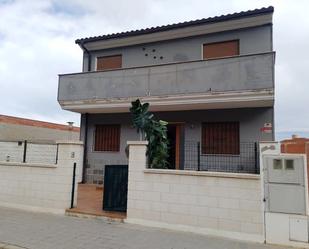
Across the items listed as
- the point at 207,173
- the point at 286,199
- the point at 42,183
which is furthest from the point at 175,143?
the point at 286,199

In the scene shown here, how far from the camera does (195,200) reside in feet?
20.4

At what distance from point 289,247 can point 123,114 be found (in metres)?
9.13

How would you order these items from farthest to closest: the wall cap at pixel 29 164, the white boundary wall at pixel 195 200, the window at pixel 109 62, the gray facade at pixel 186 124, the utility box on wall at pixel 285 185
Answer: the window at pixel 109 62
the gray facade at pixel 186 124
the wall cap at pixel 29 164
the white boundary wall at pixel 195 200
the utility box on wall at pixel 285 185

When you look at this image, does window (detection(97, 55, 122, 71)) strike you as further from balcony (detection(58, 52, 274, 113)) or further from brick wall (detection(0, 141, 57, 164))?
brick wall (detection(0, 141, 57, 164))

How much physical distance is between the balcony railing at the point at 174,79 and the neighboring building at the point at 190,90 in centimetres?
4

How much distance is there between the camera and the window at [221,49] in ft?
36.8

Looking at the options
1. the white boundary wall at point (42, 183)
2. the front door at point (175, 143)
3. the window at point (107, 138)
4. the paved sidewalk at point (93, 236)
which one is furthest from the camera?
the window at point (107, 138)

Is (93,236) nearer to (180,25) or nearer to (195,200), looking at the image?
(195,200)

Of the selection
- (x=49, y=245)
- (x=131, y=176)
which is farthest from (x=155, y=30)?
(x=49, y=245)

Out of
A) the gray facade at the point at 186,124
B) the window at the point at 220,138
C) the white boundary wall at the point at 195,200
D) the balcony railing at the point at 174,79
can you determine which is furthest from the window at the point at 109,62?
the white boundary wall at the point at 195,200

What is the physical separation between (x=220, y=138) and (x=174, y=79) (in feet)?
10.2

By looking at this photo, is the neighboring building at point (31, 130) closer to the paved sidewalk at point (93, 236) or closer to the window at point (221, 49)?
the paved sidewalk at point (93, 236)

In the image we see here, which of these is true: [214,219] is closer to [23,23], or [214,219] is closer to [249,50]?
[249,50]

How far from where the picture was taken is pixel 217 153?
10773 mm
